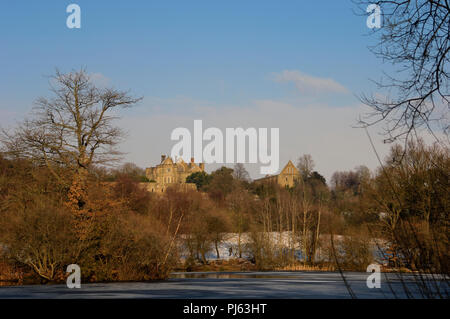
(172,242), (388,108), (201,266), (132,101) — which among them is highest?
(132,101)

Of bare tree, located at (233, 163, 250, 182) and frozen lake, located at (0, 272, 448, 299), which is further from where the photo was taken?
bare tree, located at (233, 163, 250, 182)

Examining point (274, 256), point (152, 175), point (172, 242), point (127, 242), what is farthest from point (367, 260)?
point (152, 175)

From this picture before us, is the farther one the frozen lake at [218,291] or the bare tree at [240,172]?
the bare tree at [240,172]

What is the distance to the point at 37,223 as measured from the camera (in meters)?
21.0

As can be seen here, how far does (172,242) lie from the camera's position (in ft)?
79.2

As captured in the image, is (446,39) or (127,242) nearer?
(446,39)

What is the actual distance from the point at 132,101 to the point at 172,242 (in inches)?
324

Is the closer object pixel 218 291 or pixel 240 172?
pixel 218 291
